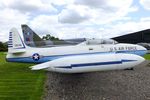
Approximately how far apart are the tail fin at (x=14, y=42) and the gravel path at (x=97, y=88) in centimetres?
333

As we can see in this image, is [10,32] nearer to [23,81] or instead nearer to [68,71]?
[23,81]

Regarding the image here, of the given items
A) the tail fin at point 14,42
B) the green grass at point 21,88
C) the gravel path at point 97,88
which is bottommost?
the gravel path at point 97,88

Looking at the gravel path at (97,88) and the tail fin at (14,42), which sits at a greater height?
the tail fin at (14,42)

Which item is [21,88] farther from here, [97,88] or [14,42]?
[14,42]

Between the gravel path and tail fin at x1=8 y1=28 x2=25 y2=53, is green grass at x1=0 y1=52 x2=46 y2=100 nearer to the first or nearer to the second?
the gravel path

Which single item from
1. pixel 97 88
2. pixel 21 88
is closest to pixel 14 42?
pixel 21 88

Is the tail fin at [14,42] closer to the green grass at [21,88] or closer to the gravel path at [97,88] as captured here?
the green grass at [21,88]

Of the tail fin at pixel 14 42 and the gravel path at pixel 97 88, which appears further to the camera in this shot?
the tail fin at pixel 14 42

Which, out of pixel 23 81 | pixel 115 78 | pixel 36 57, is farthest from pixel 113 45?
pixel 23 81

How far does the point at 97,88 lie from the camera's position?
1070 cm

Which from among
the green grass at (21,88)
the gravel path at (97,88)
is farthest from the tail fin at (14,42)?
the gravel path at (97,88)

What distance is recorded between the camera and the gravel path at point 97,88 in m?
9.34

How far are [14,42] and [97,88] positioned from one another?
6.80m

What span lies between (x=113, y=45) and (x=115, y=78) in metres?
2.60
